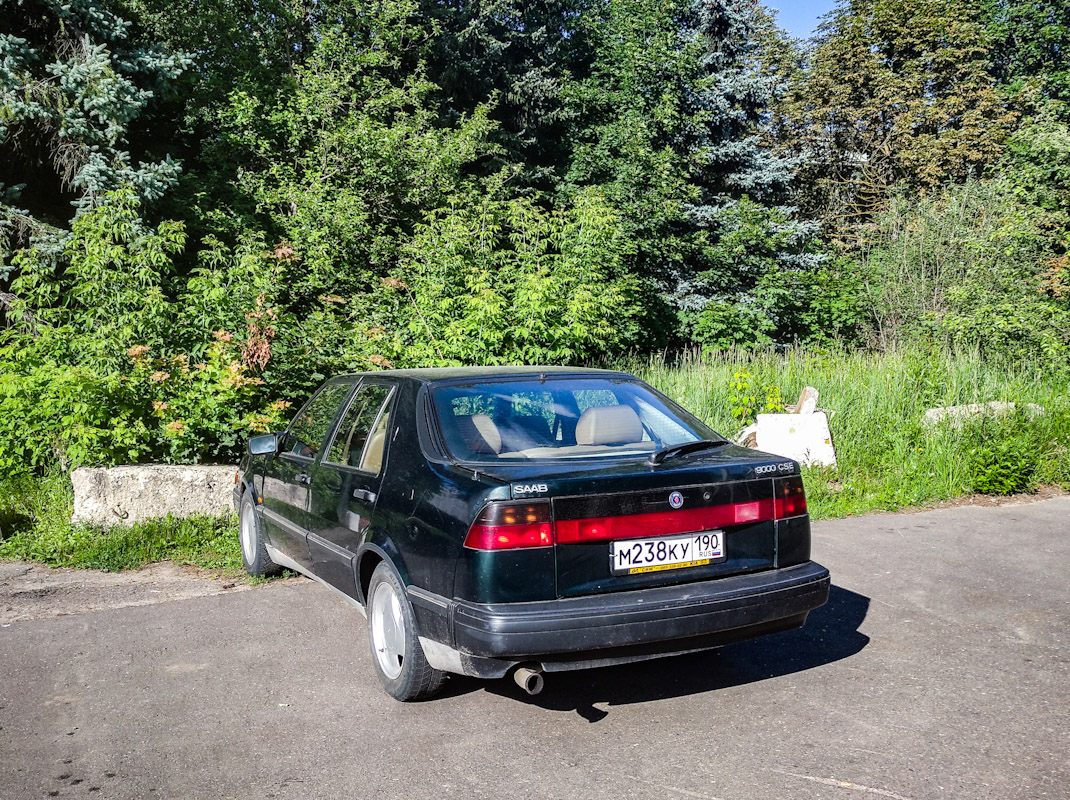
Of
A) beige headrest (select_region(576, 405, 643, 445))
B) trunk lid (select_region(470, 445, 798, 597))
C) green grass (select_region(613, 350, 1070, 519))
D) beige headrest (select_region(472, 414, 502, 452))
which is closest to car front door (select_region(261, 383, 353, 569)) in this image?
beige headrest (select_region(472, 414, 502, 452))

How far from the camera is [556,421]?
13.9 feet

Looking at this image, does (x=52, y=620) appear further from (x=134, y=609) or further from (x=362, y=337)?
(x=362, y=337)

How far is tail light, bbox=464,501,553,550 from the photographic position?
3410 mm

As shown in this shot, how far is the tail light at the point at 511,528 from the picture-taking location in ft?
11.2

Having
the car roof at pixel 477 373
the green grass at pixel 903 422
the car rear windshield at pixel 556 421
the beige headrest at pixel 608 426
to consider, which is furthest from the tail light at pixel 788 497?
the green grass at pixel 903 422

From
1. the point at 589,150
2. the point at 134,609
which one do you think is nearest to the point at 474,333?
the point at 134,609

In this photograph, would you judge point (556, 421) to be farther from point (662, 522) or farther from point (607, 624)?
point (607, 624)

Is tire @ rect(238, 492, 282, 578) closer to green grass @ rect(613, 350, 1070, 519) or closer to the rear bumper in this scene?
the rear bumper

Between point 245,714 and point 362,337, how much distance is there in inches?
253

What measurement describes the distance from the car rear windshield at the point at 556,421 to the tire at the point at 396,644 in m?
0.70

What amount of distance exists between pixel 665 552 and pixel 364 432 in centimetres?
182

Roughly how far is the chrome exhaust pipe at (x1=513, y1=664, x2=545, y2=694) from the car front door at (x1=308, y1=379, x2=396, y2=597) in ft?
3.84

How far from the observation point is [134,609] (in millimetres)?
5590

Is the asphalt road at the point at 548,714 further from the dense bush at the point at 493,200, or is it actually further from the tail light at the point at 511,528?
the dense bush at the point at 493,200
